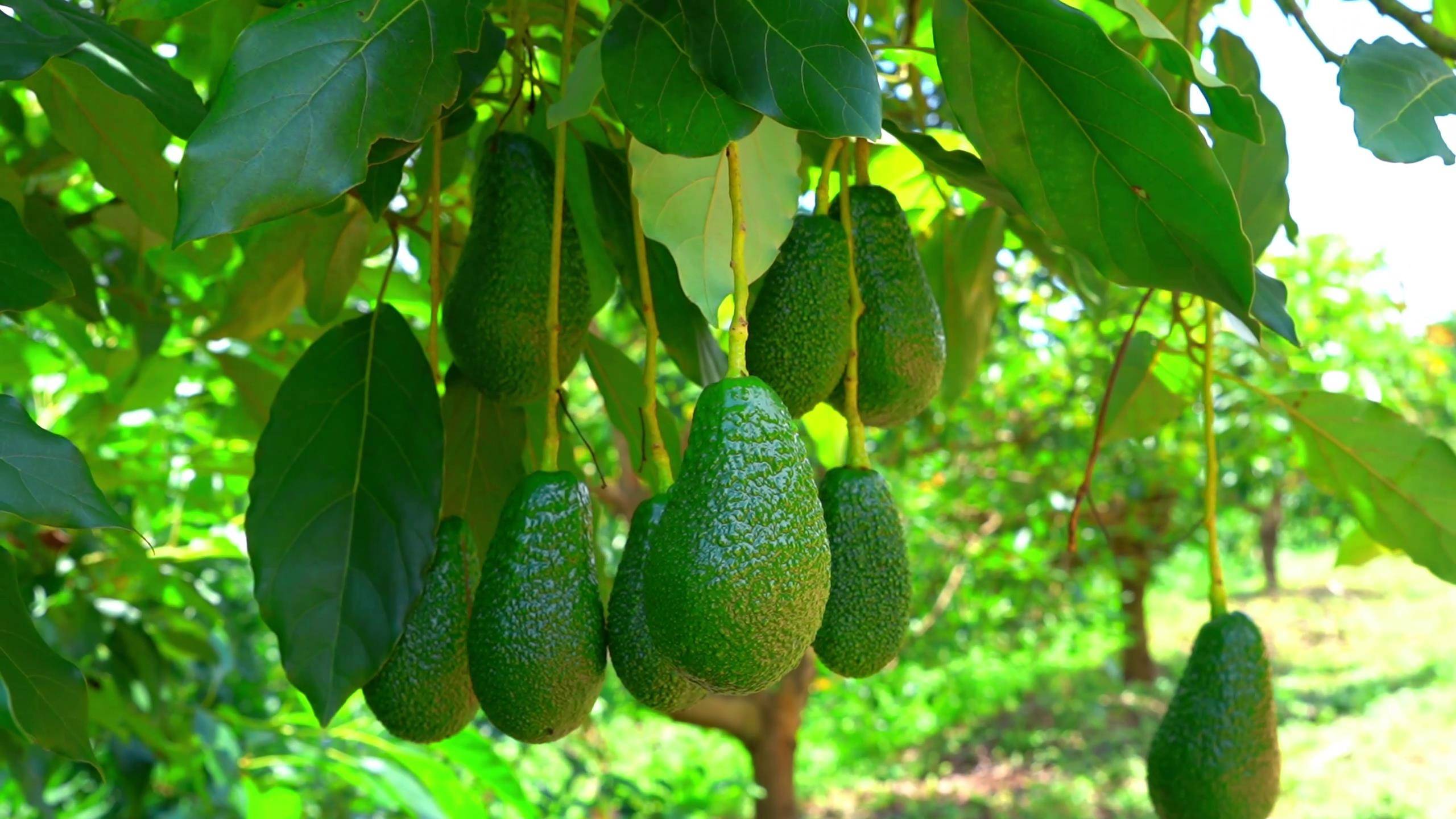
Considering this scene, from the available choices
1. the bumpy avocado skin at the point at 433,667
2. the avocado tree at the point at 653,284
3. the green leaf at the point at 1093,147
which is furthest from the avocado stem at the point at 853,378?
the bumpy avocado skin at the point at 433,667

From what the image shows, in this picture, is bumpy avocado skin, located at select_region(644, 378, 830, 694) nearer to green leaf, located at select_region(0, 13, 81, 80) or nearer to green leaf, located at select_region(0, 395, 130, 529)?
green leaf, located at select_region(0, 395, 130, 529)

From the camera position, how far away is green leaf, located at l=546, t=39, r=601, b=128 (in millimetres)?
673

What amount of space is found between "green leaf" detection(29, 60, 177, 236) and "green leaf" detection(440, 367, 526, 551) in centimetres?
27

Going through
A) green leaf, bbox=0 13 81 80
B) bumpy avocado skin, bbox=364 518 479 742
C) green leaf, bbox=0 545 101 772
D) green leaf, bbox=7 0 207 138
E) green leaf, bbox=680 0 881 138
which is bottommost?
green leaf, bbox=0 545 101 772

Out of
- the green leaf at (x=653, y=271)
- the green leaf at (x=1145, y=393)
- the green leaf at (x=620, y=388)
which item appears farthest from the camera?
the green leaf at (x=1145, y=393)

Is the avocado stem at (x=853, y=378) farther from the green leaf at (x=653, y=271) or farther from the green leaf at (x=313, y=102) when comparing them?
the green leaf at (x=313, y=102)

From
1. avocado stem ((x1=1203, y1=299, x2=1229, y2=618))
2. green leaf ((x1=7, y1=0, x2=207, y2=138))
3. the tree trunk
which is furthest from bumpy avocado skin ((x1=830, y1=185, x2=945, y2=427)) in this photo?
the tree trunk

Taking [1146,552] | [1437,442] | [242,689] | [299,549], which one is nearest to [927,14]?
[1437,442]

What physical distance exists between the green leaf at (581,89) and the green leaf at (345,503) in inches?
8.8

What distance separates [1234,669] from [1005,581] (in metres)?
3.93

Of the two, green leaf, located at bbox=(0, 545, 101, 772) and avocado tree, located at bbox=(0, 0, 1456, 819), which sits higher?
avocado tree, located at bbox=(0, 0, 1456, 819)

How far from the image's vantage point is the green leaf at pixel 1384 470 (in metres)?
1.01

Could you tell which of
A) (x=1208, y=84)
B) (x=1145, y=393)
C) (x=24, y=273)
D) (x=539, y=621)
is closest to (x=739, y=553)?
(x=539, y=621)

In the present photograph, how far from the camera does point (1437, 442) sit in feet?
3.34
